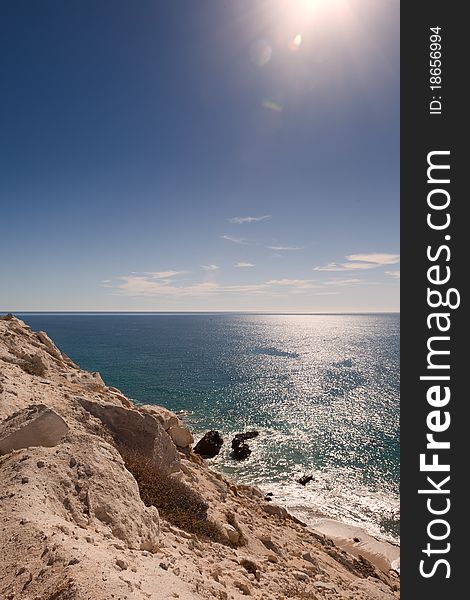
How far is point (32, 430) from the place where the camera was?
37.5 feet

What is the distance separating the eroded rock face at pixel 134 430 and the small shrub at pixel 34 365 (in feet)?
17.0

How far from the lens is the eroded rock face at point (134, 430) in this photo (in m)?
15.4

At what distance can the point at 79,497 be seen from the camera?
9867mm

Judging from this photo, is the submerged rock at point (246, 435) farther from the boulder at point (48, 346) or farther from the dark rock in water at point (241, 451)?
the boulder at point (48, 346)

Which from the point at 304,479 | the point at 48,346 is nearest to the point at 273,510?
the point at 304,479

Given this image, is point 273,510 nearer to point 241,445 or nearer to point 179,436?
point 179,436

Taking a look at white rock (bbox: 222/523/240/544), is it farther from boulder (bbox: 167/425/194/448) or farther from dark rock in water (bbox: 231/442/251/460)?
dark rock in water (bbox: 231/442/251/460)

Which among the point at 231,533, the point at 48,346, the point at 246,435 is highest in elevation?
the point at 48,346

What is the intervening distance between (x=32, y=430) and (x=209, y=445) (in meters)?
31.4

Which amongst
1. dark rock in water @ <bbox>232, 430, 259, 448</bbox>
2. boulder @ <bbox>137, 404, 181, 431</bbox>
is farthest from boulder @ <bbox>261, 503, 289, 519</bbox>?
dark rock in water @ <bbox>232, 430, 259, 448</bbox>

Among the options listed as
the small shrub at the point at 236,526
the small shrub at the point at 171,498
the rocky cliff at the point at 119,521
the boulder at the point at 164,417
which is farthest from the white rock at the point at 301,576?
the boulder at the point at 164,417

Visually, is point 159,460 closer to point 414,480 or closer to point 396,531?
point 414,480

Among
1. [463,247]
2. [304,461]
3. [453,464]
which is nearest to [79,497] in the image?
[453,464]

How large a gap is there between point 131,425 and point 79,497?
597 centimetres
